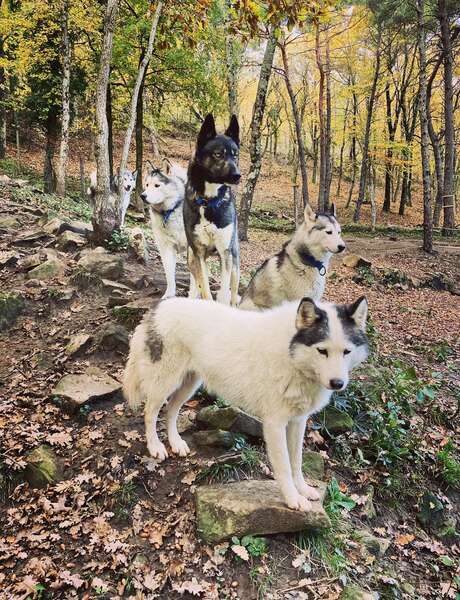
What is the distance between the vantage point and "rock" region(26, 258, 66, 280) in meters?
7.42

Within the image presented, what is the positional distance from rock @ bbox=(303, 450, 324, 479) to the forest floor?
14cm

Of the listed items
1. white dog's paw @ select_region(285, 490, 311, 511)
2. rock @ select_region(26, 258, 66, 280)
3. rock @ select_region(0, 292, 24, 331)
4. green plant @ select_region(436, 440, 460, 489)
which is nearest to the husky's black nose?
white dog's paw @ select_region(285, 490, 311, 511)

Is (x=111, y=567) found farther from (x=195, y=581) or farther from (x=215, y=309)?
(x=215, y=309)

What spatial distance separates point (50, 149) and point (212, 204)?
1758 cm

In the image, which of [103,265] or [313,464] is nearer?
[313,464]

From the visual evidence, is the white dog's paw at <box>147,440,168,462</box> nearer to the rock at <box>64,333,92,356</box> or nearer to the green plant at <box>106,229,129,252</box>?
the rock at <box>64,333,92,356</box>

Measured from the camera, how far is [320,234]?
18.5ft

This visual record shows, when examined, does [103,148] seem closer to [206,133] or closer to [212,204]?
[206,133]

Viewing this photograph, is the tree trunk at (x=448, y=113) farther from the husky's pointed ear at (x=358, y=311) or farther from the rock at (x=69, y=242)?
the husky's pointed ear at (x=358, y=311)

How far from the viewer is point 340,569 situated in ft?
11.0

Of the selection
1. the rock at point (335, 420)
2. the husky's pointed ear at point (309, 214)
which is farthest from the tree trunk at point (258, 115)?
the rock at point (335, 420)

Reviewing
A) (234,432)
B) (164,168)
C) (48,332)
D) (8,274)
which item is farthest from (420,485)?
(8,274)

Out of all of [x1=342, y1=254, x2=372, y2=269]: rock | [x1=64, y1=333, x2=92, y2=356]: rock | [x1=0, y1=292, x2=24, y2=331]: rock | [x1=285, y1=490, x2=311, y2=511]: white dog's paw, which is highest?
[x1=342, y1=254, x2=372, y2=269]: rock

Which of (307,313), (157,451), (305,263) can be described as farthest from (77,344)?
(307,313)
